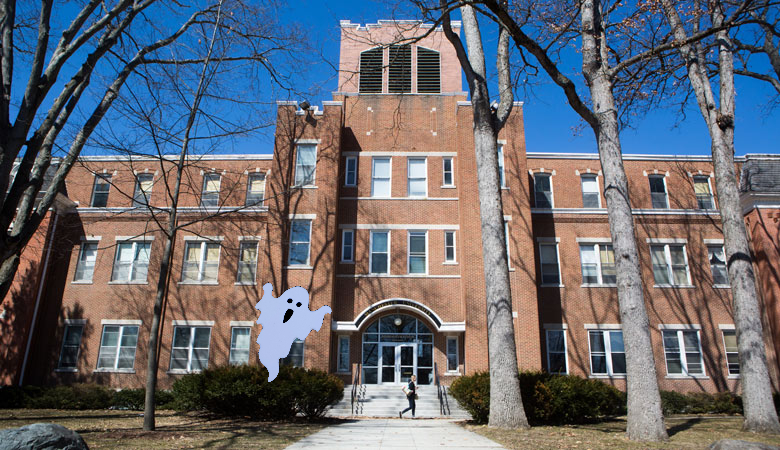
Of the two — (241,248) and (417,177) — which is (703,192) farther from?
(241,248)

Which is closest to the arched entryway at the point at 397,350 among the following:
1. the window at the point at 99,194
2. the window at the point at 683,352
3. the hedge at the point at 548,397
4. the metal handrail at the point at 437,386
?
the metal handrail at the point at 437,386

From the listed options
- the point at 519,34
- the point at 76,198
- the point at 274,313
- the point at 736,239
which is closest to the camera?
the point at 519,34

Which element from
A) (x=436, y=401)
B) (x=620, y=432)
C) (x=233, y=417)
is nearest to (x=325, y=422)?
(x=233, y=417)

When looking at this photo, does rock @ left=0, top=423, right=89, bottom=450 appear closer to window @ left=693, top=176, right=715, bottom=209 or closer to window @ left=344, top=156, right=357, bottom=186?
window @ left=344, top=156, right=357, bottom=186

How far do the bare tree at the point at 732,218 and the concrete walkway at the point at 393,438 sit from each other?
24.4 feet

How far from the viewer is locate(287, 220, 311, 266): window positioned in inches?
861

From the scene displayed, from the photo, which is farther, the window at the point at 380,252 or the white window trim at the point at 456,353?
the window at the point at 380,252

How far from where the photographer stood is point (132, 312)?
22.8 metres

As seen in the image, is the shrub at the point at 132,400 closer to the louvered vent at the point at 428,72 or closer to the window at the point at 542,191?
the window at the point at 542,191

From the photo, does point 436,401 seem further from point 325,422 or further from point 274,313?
point 274,313

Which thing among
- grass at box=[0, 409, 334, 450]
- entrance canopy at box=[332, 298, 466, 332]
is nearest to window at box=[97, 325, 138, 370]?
grass at box=[0, 409, 334, 450]

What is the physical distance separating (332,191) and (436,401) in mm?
9807

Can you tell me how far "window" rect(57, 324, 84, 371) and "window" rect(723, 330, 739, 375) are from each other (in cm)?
2843

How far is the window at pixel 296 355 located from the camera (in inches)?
816
